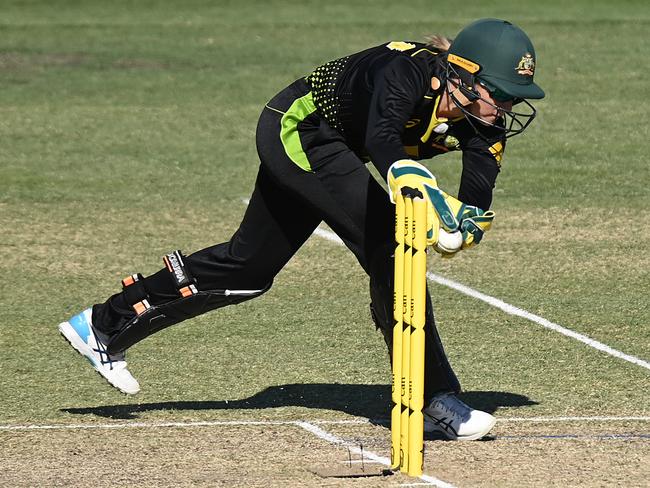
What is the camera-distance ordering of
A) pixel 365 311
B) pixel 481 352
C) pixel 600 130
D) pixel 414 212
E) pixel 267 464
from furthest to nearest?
pixel 600 130 → pixel 365 311 → pixel 481 352 → pixel 267 464 → pixel 414 212

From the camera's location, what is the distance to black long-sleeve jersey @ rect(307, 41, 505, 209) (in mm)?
5859

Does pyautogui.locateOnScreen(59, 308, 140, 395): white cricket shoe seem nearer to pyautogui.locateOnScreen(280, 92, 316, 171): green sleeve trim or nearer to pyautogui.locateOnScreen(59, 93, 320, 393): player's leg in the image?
pyautogui.locateOnScreen(59, 93, 320, 393): player's leg

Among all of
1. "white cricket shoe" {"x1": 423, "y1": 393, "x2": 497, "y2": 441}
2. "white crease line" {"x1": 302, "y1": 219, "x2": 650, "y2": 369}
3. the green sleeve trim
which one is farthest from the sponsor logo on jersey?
"white crease line" {"x1": 302, "y1": 219, "x2": 650, "y2": 369}

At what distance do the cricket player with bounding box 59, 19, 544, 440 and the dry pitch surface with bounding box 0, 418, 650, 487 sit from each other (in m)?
0.30

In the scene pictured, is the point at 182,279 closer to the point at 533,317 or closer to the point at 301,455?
the point at 301,455

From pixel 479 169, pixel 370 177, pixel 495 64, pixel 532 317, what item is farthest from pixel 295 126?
pixel 532 317

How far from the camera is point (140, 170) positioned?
12.8m

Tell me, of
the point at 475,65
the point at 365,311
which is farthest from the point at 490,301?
the point at 475,65

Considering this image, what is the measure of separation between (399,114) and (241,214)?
5.59 metres

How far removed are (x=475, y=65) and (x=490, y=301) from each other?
3209mm

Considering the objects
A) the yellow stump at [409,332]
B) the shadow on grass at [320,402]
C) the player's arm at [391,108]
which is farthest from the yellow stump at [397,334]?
the shadow on grass at [320,402]

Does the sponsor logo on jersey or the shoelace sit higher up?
the sponsor logo on jersey

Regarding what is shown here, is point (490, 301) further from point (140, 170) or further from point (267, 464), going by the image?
point (140, 170)

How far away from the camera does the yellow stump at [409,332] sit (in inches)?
215
